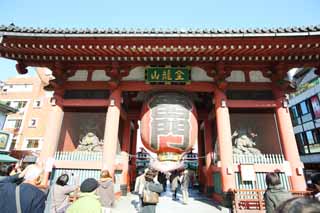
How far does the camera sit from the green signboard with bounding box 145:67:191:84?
646 cm

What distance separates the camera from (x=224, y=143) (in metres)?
5.81

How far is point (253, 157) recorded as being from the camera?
19.2 ft

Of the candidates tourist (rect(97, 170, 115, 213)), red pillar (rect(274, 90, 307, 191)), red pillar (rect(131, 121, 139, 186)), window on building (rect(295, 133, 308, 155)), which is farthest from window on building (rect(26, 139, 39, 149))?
window on building (rect(295, 133, 308, 155))

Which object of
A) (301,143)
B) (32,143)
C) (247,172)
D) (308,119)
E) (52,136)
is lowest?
(247,172)

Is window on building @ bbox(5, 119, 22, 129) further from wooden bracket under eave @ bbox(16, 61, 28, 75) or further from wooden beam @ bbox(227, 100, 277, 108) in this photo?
wooden beam @ bbox(227, 100, 277, 108)

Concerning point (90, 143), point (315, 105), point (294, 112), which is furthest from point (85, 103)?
point (294, 112)

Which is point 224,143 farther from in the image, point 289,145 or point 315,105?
point 315,105

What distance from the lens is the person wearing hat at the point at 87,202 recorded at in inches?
76.1

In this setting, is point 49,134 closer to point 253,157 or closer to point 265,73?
point 253,157

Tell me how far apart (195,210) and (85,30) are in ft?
22.5

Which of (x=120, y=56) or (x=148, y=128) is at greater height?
(x=120, y=56)

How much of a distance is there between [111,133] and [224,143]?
386cm

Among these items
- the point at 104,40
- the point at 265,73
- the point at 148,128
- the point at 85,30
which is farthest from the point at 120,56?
the point at 265,73

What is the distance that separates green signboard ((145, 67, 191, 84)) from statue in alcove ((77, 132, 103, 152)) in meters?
3.03
